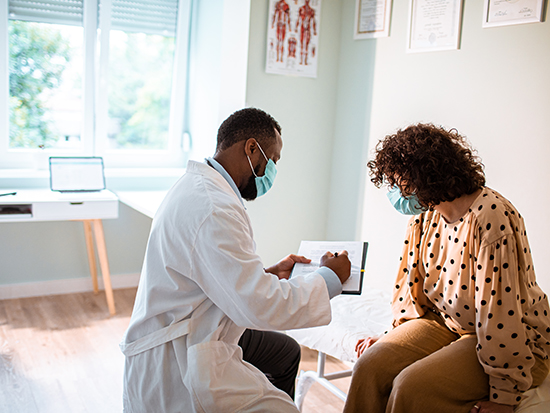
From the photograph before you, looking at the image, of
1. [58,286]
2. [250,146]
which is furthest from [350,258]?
[58,286]

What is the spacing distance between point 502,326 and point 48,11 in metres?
3.23

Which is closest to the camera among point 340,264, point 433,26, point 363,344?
point 340,264

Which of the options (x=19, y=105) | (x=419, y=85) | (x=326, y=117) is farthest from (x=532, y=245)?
(x=19, y=105)

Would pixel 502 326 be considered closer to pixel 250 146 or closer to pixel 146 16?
pixel 250 146

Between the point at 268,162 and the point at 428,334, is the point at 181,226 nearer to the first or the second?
the point at 268,162

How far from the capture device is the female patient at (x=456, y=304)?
53.8 inches

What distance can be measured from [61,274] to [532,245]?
2837 mm

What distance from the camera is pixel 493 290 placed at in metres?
1.36

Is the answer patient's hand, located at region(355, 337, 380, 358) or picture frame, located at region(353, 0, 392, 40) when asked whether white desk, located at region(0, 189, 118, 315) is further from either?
patient's hand, located at region(355, 337, 380, 358)

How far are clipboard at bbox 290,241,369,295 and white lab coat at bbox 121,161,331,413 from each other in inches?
5.5

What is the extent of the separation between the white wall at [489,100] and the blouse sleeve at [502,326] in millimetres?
713

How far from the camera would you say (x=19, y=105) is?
3424mm

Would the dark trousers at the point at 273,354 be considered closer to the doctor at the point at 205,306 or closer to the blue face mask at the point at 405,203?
the doctor at the point at 205,306

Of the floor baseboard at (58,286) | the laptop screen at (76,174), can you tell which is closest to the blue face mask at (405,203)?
the laptop screen at (76,174)
